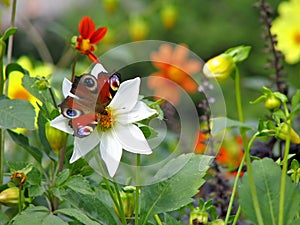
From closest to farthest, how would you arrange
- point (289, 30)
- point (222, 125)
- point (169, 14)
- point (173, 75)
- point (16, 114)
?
point (222, 125), point (16, 114), point (173, 75), point (289, 30), point (169, 14)

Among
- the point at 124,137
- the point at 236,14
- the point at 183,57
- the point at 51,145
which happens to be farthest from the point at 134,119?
the point at 236,14

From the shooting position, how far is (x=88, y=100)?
56 cm

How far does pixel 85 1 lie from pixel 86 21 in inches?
138

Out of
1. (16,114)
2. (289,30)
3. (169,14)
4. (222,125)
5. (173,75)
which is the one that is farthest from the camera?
(169,14)

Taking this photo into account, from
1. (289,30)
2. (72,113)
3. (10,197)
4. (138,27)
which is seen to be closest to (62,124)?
(72,113)

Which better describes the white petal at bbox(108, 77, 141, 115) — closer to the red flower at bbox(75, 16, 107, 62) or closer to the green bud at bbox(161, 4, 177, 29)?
the red flower at bbox(75, 16, 107, 62)

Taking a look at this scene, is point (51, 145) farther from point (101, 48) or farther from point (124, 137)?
point (101, 48)

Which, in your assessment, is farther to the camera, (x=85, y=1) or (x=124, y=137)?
(x=85, y=1)

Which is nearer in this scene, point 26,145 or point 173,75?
point 26,145

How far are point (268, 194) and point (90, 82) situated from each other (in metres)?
0.20

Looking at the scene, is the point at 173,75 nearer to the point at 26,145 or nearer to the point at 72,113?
the point at 26,145

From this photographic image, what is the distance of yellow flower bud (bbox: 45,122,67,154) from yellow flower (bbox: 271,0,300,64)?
47.2 inches

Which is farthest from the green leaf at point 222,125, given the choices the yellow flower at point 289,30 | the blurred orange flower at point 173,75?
the yellow flower at point 289,30

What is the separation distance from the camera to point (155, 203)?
0.62 metres
